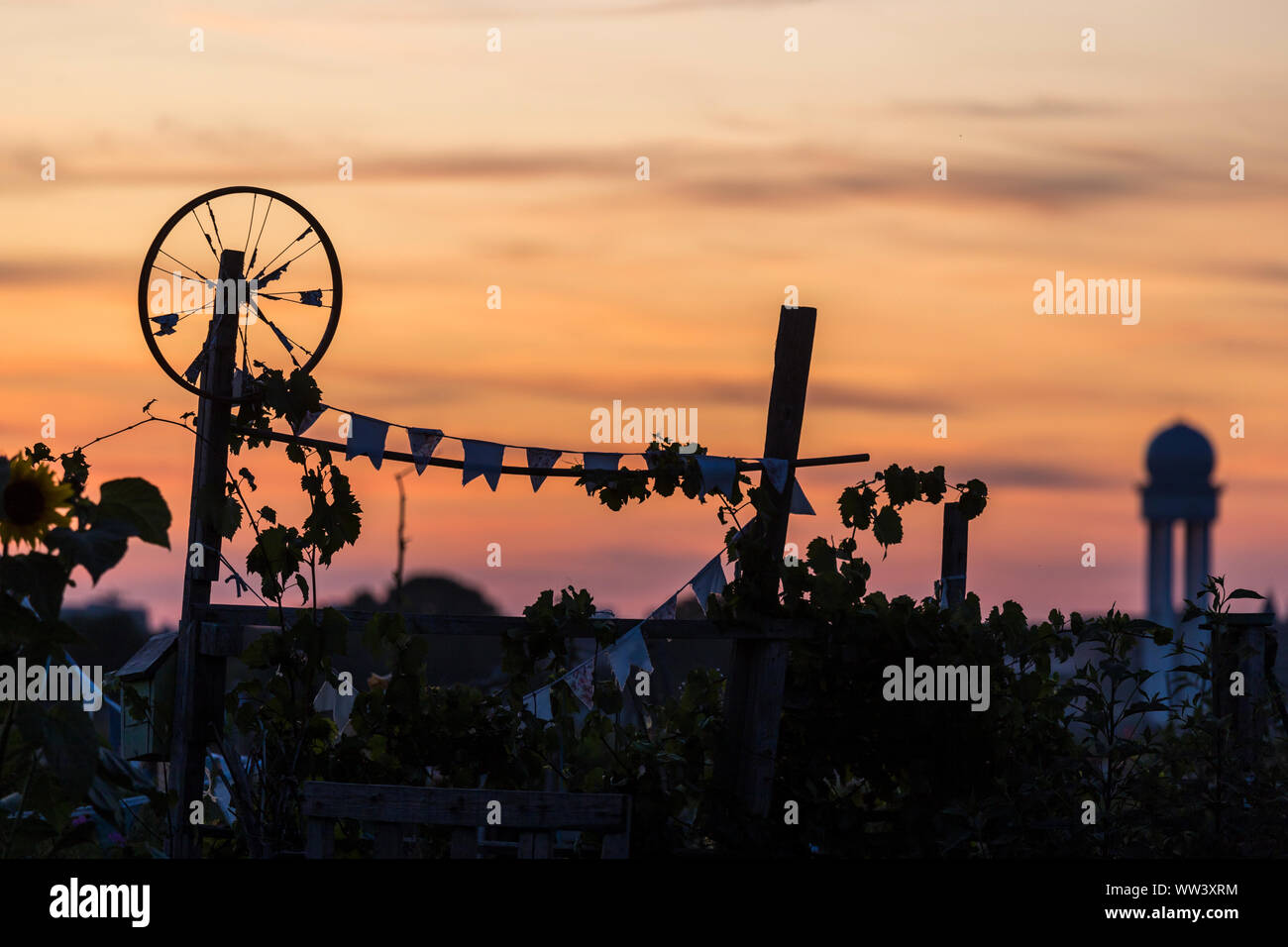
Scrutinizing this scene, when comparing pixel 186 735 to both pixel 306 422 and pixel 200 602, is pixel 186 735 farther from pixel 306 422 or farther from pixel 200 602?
pixel 306 422

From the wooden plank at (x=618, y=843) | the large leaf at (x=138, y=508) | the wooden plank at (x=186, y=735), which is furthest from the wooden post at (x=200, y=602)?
the large leaf at (x=138, y=508)

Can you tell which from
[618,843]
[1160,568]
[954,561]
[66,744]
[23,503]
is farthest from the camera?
[1160,568]

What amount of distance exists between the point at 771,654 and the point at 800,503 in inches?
31.1

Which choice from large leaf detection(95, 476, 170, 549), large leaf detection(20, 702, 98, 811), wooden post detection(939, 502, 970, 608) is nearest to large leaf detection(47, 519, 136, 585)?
large leaf detection(95, 476, 170, 549)

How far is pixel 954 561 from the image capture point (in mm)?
8984

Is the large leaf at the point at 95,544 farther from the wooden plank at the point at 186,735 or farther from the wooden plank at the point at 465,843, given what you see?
the wooden plank at the point at 186,735

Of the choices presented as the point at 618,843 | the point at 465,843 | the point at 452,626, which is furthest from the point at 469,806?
the point at 452,626

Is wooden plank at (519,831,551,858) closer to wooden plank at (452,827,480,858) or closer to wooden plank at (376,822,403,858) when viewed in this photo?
wooden plank at (452,827,480,858)

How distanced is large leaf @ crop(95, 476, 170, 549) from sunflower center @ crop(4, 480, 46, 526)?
156 mm

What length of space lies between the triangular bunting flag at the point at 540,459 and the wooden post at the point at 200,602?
149 cm

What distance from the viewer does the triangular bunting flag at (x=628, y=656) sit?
6.85m
